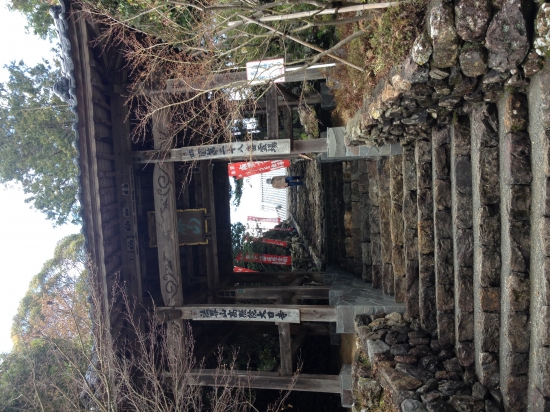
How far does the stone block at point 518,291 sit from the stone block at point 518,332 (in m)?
0.08

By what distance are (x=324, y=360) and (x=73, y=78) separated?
8796mm

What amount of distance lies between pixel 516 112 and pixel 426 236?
2312 millimetres

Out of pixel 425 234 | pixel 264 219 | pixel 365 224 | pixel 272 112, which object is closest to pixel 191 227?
pixel 272 112

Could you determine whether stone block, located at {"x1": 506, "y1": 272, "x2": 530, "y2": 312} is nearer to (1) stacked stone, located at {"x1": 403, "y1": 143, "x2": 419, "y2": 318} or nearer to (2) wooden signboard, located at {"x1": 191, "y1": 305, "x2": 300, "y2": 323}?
(1) stacked stone, located at {"x1": 403, "y1": 143, "x2": 419, "y2": 318}

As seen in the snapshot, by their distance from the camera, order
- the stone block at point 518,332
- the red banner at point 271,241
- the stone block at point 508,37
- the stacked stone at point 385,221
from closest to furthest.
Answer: the stone block at point 508,37 → the stone block at point 518,332 → the stacked stone at point 385,221 → the red banner at point 271,241

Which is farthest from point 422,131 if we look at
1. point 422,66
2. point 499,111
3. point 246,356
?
A: point 246,356

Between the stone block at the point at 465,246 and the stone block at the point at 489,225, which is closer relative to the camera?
the stone block at the point at 489,225

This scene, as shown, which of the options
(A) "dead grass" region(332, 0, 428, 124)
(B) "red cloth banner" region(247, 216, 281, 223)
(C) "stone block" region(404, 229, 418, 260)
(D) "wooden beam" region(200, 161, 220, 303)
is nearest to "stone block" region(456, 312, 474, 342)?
(C) "stone block" region(404, 229, 418, 260)

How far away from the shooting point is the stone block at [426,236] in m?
5.55

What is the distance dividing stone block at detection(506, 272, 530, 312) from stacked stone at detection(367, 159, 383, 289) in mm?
3761

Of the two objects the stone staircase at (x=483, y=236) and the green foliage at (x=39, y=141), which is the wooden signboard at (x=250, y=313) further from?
the green foliage at (x=39, y=141)

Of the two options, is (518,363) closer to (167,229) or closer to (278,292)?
(278,292)

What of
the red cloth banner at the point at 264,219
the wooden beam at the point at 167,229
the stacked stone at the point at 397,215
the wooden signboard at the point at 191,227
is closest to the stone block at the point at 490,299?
the stacked stone at the point at 397,215

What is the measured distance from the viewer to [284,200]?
71.1ft
